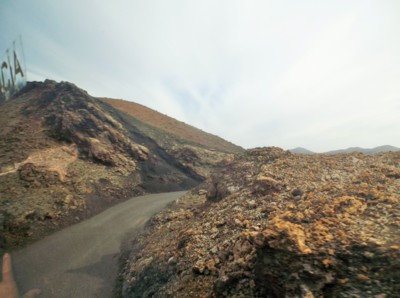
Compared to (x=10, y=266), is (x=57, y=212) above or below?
above

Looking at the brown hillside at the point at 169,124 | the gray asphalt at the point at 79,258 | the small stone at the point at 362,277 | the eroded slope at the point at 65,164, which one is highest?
the brown hillside at the point at 169,124

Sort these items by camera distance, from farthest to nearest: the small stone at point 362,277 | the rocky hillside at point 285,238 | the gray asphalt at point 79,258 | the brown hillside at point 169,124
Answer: the brown hillside at point 169,124, the gray asphalt at point 79,258, the rocky hillside at point 285,238, the small stone at point 362,277

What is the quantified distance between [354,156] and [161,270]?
952cm

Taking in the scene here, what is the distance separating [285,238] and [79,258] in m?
9.55

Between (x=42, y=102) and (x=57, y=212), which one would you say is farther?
(x=42, y=102)

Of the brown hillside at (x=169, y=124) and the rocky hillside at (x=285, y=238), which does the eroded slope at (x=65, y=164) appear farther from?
the brown hillside at (x=169, y=124)

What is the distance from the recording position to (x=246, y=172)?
12000 millimetres

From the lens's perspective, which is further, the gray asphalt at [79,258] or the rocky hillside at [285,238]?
the gray asphalt at [79,258]

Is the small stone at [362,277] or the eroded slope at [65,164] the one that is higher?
the eroded slope at [65,164]

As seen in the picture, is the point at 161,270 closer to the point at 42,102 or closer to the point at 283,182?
the point at 283,182

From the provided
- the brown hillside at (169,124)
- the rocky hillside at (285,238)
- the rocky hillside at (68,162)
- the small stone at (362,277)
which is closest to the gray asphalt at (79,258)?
Answer: the rocky hillside at (285,238)

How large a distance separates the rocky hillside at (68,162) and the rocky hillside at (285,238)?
20.7 ft

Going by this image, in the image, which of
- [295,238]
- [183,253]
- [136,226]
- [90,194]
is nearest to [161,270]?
[183,253]

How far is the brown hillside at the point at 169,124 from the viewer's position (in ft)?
142
